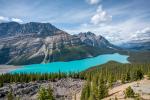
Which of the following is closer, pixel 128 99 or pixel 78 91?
pixel 128 99

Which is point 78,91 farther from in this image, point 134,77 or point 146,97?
point 146,97

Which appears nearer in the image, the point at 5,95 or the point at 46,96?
the point at 46,96

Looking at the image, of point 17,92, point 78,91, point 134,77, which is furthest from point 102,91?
point 17,92

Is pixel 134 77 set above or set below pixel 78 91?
above

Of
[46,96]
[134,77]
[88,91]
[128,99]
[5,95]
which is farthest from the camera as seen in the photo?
[5,95]

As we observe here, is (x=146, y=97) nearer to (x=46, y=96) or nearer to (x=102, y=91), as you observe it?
(x=102, y=91)

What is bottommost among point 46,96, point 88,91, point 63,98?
point 63,98

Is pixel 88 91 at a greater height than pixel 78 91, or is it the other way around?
pixel 88 91

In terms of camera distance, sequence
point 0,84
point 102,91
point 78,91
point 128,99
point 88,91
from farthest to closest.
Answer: point 0,84, point 78,91, point 88,91, point 102,91, point 128,99

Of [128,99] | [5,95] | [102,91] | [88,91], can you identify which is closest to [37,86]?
[5,95]
